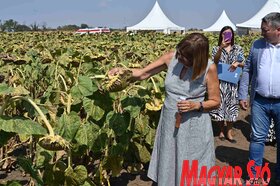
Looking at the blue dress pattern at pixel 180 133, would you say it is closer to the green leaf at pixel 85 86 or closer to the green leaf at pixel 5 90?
the green leaf at pixel 85 86

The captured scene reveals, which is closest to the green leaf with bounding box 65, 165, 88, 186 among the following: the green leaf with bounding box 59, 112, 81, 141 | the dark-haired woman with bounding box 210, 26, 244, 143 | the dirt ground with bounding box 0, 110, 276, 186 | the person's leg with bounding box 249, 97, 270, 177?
the green leaf with bounding box 59, 112, 81, 141

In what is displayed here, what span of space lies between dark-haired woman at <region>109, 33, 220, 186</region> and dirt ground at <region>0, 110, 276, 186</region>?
1230 mm

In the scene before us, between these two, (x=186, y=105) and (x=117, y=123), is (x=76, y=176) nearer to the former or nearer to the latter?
(x=117, y=123)

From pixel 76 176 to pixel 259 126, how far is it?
175 cm

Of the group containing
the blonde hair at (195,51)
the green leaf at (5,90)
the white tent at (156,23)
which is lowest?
the green leaf at (5,90)

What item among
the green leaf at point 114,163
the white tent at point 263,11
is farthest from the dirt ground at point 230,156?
the white tent at point 263,11

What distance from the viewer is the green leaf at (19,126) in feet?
5.04

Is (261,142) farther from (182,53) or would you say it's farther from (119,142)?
(182,53)

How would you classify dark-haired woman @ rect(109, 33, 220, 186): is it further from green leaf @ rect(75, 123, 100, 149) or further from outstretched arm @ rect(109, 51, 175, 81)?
green leaf @ rect(75, 123, 100, 149)

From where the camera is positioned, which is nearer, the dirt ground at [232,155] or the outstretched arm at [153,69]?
the outstretched arm at [153,69]

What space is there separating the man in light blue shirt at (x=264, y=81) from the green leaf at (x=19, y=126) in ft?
7.84

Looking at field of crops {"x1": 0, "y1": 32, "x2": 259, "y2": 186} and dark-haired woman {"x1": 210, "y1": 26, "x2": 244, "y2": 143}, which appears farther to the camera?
dark-haired woman {"x1": 210, "y1": 26, "x2": 244, "y2": 143}

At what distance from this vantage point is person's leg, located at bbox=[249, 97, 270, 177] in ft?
11.7

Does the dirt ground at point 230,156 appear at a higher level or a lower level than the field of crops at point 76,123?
lower
